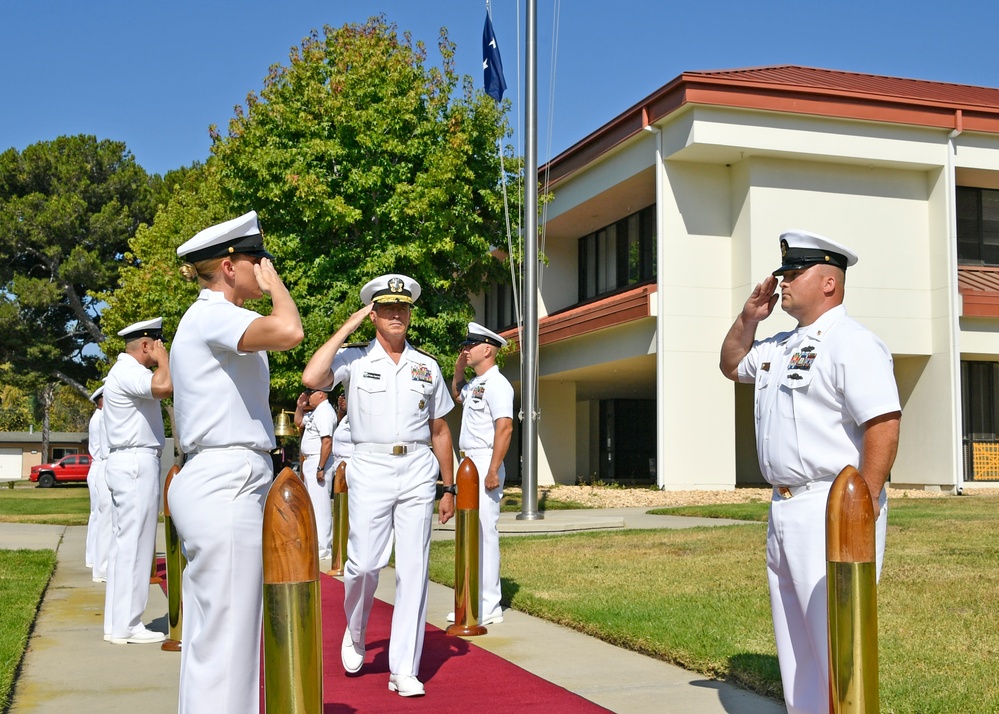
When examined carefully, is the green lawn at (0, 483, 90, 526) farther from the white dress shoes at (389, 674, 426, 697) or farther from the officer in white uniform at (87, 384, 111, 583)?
the white dress shoes at (389, 674, 426, 697)

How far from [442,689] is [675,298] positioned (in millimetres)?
18285

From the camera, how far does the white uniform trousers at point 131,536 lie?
7941mm

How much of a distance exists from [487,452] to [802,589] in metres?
4.61

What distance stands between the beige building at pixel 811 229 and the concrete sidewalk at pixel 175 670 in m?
15.0

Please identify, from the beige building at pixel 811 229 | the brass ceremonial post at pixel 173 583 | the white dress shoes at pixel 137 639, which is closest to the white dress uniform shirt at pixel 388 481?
the brass ceremonial post at pixel 173 583

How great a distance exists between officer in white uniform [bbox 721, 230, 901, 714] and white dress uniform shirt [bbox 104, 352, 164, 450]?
5191 millimetres

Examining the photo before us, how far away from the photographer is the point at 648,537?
14227 millimetres

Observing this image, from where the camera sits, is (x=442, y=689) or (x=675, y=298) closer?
(x=442, y=689)

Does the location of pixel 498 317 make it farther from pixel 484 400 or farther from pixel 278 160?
pixel 484 400

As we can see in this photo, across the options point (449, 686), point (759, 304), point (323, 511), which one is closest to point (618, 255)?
point (323, 511)

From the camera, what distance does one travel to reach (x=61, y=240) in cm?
5369

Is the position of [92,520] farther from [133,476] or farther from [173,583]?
[173,583]

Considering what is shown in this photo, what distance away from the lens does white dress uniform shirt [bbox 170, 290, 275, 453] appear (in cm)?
443

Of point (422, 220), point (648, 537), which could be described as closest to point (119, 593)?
point (648, 537)
